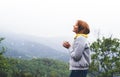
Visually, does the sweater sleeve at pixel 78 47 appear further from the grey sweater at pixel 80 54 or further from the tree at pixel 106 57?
the tree at pixel 106 57

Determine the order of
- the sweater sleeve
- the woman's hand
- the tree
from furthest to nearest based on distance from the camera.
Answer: the tree < the woman's hand < the sweater sleeve

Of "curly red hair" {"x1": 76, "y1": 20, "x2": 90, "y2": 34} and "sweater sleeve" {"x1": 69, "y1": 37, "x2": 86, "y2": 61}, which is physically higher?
"curly red hair" {"x1": 76, "y1": 20, "x2": 90, "y2": 34}

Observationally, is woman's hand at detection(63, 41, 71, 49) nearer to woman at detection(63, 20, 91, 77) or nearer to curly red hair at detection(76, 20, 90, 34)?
woman at detection(63, 20, 91, 77)

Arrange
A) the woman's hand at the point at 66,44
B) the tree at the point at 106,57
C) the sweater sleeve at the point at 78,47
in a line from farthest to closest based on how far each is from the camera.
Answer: the tree at the point at 106,57 < the woman's hand at the point at 66,44 < the sweater sleeve at the point at 78,47

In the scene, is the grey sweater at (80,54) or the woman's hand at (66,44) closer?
the grey sweater at (80,54)

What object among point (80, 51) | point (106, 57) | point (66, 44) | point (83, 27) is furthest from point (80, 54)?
point (106, 57)

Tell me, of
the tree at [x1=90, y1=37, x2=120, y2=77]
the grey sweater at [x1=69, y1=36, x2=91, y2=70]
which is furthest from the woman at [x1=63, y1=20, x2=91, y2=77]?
the tree at [x1=90, y1=37, x2=120, y2=77]

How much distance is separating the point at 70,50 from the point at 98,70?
123ft

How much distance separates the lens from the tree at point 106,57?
4522 centimetres

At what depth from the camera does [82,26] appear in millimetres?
7859

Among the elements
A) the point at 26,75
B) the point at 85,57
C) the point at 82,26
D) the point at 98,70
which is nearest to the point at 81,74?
the point at 85,57

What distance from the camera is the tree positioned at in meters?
45.2

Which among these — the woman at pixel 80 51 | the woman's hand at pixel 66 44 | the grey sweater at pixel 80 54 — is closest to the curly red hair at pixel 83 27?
the woman at pixel 80 51

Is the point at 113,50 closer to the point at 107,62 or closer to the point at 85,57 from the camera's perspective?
the point at 107,62
